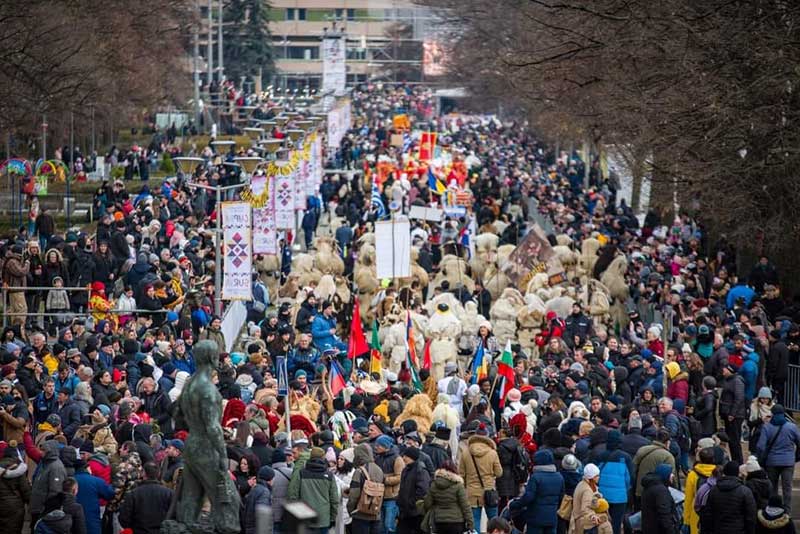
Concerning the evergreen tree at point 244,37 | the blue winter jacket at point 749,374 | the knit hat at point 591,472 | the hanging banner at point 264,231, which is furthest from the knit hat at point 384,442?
the evergreen tree at point 244,37

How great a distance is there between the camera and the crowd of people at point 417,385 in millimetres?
18844

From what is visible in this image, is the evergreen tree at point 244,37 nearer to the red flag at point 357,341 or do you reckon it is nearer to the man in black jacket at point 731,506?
the red flag at point 357,341

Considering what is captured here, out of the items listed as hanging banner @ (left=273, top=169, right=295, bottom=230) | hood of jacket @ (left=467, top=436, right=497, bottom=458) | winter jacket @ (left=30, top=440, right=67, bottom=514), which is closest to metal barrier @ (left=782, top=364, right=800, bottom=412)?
hood of jacket @ (left=467, top=436, right=497, bottom=458)

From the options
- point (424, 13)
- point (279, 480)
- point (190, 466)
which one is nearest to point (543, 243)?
point (279, 480)

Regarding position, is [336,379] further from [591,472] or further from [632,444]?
[591,472]

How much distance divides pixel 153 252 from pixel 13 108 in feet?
18.9

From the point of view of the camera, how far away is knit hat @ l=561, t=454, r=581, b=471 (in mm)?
19453

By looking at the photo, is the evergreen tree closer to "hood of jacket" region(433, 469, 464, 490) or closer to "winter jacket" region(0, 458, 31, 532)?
"winter jacket" region(0, 458, 31, 532)

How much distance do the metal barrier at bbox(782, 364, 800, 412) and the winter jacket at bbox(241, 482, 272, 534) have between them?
11798 millimetres

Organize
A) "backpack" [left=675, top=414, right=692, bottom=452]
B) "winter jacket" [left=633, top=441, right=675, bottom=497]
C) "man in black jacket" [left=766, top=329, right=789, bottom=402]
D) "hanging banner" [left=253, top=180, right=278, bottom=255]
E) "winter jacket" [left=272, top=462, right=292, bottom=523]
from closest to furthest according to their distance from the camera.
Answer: "winter jacket" [left=272, top=462, right=292, bottom=523] → "winter jacket" [left=633, top=441, right=675, bottom=497] → "backpack" [left=675, top=414, right=692, bottom=452] → "man in black jacket" [left=766, top=329, right=789, bottom=402] → "hanging banner" [left=253, top=180, right=278, bottom=255]

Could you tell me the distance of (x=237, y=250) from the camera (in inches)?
1224

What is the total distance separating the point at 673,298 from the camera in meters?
32.5

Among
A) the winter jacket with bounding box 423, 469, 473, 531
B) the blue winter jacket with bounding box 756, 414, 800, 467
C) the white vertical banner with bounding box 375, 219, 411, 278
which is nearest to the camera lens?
the winter jacket with bounding box 423, 469, 473, 531

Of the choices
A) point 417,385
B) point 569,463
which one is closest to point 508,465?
point 569,463
